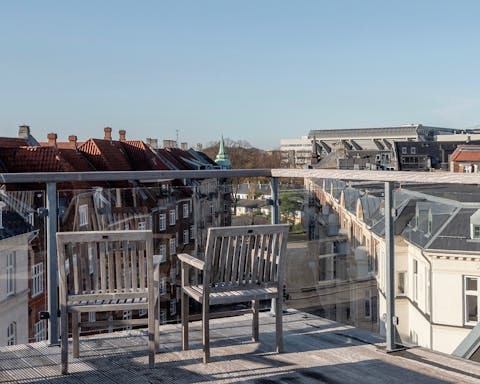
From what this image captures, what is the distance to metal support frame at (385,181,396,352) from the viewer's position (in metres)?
4.23

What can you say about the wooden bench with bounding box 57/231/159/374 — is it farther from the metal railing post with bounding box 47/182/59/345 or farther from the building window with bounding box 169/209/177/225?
the building window with bounding box 169/209/177/225

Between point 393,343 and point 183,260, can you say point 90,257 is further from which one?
Result: point 393,343

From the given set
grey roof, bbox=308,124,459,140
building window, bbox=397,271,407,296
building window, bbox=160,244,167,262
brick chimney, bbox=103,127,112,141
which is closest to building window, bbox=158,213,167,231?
building window, bbox=160,244,167,262

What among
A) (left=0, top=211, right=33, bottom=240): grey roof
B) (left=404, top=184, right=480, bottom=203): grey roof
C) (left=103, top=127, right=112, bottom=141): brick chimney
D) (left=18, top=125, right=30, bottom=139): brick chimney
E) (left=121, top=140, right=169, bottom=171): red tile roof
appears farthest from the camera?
(left=103, top=127, right=112, bottom=141): brick chimney

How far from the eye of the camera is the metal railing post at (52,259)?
14.7 feet

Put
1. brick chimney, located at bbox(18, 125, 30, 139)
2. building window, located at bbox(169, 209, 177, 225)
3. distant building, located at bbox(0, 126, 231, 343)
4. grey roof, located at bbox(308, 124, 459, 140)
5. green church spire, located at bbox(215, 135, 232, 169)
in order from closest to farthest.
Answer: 1. distant building, located at bbox(0, 126, 231, 343)
2. building window, located at bbox(169, 209, 177, 225)
3. brick chimney, located at bbox(18, 125, 30, 139)
4. green church spire, located at bbox(215, 135, 232, 169)
5. grey roof, located at bbox(308, 124, 459, 140)

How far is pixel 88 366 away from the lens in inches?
157

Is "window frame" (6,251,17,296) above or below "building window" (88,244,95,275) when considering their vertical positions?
below

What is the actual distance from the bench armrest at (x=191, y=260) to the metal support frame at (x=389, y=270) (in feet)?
4.06

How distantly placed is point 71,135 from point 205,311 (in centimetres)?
4055

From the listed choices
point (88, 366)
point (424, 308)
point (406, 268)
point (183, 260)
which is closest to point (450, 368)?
point (424, 308)

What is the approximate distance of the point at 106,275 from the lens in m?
3.89

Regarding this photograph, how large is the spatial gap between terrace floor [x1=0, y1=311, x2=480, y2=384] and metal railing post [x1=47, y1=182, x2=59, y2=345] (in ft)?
0.67

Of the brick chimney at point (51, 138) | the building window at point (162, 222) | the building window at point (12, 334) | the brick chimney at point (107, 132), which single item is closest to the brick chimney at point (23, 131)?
the brick chimney at point (51, 138)
